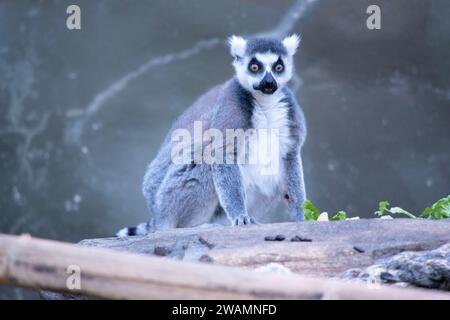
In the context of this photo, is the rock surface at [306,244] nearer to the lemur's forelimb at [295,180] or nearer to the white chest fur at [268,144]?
the white chest fur at [268,144]

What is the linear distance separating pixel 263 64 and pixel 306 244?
2193 millimetres

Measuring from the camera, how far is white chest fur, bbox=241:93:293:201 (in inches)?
255

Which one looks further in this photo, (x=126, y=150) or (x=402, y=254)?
(x=126, y=150)

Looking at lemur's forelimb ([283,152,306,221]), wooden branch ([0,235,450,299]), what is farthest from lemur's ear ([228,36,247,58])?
wooden branch ([0,235,450,299])

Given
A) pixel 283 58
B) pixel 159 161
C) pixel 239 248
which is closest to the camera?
pixel 239 248

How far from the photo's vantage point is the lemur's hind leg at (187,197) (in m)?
6.59

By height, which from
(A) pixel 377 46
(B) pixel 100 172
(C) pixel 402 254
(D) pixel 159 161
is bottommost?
(C) pixel 402 254

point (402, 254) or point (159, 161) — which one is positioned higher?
point (159, 161)

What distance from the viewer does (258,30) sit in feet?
30.8

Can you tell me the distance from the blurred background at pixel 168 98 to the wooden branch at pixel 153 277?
6234 millimetres

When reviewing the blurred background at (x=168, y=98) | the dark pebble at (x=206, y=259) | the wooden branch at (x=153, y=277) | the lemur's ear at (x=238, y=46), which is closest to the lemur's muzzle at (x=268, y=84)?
the lemur's ear at (x=238, y=46)

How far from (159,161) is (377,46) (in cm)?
345

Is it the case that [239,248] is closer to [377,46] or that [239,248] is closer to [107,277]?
[107,277]
